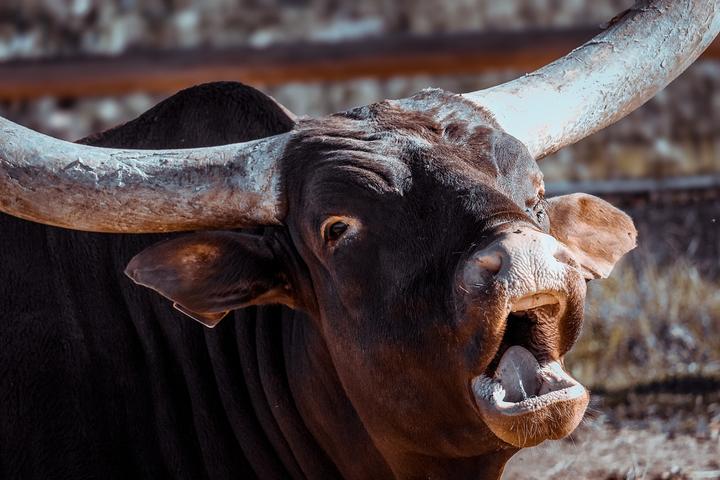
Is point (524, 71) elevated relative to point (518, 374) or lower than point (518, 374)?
elevated

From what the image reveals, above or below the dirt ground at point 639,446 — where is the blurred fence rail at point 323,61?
above

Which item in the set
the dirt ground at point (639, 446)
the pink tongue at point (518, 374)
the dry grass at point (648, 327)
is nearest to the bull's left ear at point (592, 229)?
the pink tongue at point (518, 374)

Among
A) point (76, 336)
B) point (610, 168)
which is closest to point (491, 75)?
point (610, 168)

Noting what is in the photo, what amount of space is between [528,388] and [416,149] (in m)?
0.86

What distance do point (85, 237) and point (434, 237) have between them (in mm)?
1523

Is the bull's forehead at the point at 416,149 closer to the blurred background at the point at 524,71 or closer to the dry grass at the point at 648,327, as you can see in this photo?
the blurred background at the point at 524,71

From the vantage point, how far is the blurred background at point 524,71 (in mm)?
6520

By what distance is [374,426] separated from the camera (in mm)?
4113

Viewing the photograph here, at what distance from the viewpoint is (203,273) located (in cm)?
411

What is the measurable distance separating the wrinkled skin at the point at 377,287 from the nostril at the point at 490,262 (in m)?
0.08

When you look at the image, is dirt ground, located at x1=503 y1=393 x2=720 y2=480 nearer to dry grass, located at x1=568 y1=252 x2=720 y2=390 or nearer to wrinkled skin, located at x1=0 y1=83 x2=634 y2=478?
dry grass, located at x1=568 y1=252 x2=720 y2=390

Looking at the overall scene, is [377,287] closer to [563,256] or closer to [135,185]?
[563,256]

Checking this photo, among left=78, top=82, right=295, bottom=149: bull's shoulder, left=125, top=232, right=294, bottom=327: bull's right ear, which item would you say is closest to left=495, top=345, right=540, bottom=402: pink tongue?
Result: left=125, top=232, right=294, bottom=327: bull's right ear

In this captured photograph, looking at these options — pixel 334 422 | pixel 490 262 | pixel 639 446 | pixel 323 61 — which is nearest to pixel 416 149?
pixel 490 262
